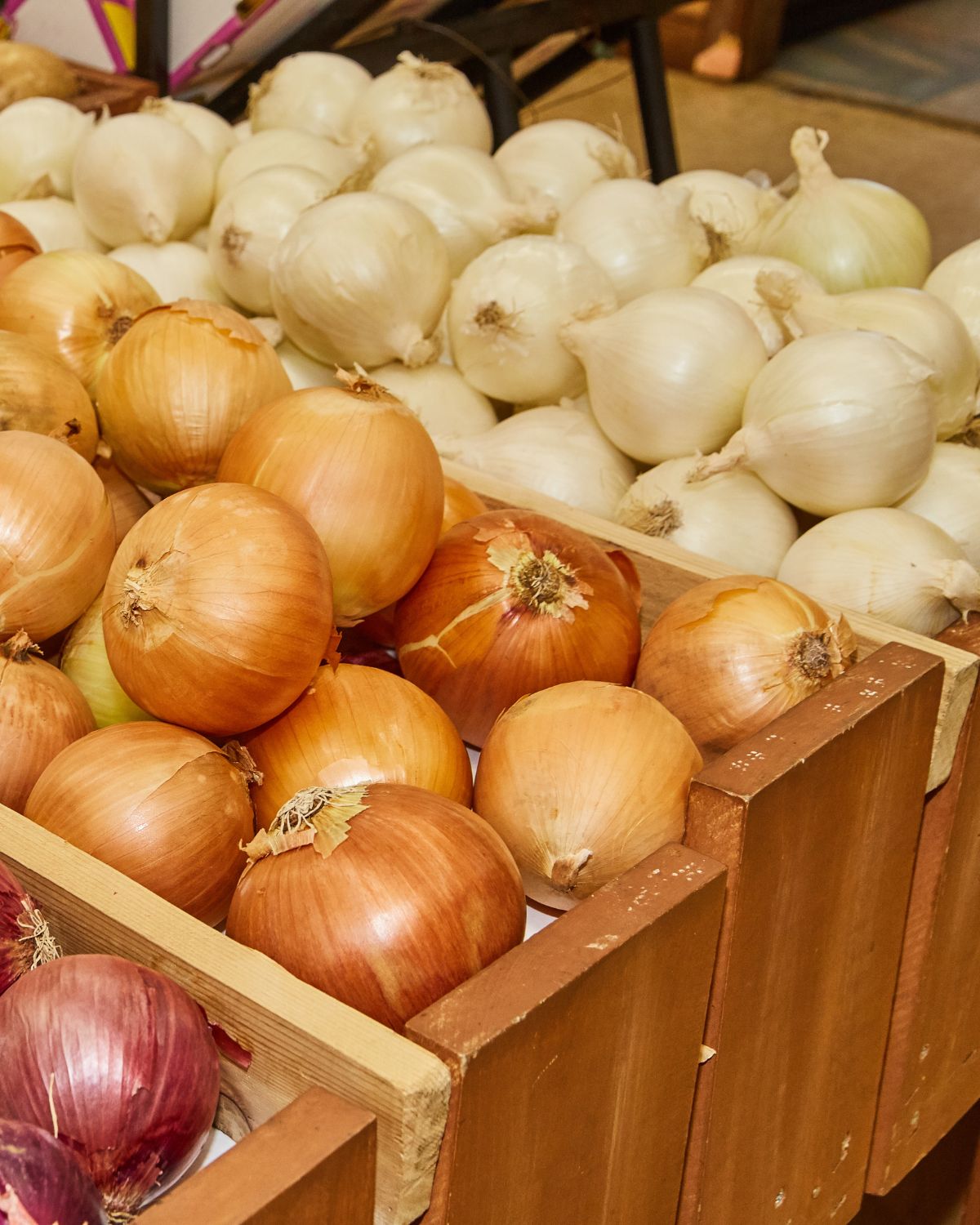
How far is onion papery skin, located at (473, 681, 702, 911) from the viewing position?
28.4 inches

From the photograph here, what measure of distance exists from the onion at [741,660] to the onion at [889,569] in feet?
0.37

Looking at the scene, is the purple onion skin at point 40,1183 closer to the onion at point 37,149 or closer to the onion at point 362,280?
the onion at point 362,280

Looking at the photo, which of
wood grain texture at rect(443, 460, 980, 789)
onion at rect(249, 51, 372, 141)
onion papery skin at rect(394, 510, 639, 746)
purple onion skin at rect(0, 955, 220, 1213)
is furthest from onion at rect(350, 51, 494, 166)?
purple onion skin at rect(0, 955, 220, 1213)

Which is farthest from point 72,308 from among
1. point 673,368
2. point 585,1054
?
point 585,1054

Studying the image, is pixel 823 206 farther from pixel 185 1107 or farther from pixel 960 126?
pixel 960 126

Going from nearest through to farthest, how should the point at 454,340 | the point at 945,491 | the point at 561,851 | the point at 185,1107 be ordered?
1. the point at 185,1107
2. the point at 561,851
3. the point at 945,491
4. the point at 454,340

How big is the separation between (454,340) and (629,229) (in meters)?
0.22

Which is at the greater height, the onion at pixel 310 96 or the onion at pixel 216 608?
the onion at pixel 310 96

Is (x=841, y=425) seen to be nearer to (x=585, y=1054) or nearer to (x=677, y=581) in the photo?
(x=677, y=581)

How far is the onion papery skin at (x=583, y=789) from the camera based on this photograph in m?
0.72

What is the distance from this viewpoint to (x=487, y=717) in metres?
0.86

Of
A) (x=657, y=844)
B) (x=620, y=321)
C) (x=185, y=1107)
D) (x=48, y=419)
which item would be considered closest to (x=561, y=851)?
(x=657, y=844)

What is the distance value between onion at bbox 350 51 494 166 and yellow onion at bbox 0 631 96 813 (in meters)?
0.95

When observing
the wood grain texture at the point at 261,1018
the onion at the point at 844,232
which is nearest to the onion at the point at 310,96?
the onion at the point at 844,232
